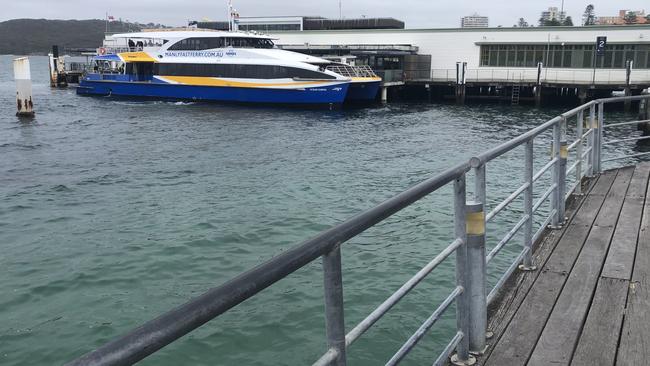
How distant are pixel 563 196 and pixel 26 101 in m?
29.8

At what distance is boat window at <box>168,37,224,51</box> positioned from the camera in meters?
38.8

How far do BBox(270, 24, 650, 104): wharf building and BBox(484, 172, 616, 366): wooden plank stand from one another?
36.9 meters

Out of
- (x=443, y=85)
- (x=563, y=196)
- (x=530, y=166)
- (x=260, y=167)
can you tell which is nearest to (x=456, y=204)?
(x=530, y=166)

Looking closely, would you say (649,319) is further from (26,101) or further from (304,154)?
(26,101)

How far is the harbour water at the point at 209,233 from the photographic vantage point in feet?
21.3

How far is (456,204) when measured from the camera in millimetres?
3088

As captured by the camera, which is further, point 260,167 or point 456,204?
point 260,167

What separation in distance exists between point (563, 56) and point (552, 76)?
210 cm

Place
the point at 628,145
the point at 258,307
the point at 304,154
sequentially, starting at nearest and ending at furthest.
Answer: the point at 258,307 < the point at 304,154 < the point at 628,145

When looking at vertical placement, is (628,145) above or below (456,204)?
below

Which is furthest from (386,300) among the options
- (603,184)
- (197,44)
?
(197,44)

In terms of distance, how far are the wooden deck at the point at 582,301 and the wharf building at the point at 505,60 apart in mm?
36973

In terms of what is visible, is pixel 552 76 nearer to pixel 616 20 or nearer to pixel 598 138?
pixel 598 138

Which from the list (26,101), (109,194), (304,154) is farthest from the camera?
(26,101)
